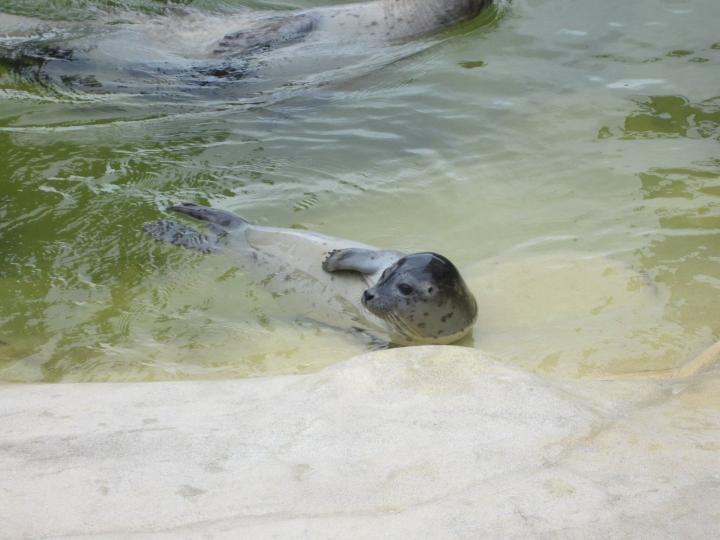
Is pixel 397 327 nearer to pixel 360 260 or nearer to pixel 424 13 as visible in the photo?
pixel 360 260

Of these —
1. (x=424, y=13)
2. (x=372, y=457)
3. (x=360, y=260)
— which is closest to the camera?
(x=372, y=457)

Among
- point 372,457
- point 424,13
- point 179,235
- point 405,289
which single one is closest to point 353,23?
point 424,13

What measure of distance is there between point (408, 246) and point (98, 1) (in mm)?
4906

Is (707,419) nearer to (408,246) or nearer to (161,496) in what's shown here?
(161,496)

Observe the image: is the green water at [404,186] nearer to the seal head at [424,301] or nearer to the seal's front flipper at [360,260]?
the seal head at [424,301]

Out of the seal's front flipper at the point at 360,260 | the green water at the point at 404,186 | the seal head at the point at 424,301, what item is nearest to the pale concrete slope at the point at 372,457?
the green water at the point at 404,186

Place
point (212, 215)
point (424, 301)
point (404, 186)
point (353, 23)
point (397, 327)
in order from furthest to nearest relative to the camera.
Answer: point (353, 23), point (404, 186), point (212, 215), point (397, 327), point (424, 301)

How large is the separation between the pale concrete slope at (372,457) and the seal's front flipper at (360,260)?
1576 mm

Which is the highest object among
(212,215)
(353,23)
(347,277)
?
(353,23)

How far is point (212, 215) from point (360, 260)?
3.89ft

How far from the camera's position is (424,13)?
8.21m

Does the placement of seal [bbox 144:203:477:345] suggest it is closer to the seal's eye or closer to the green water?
the seal's eye

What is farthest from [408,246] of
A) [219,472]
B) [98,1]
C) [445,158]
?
[98,1]

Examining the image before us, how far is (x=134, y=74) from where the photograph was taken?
753cm
